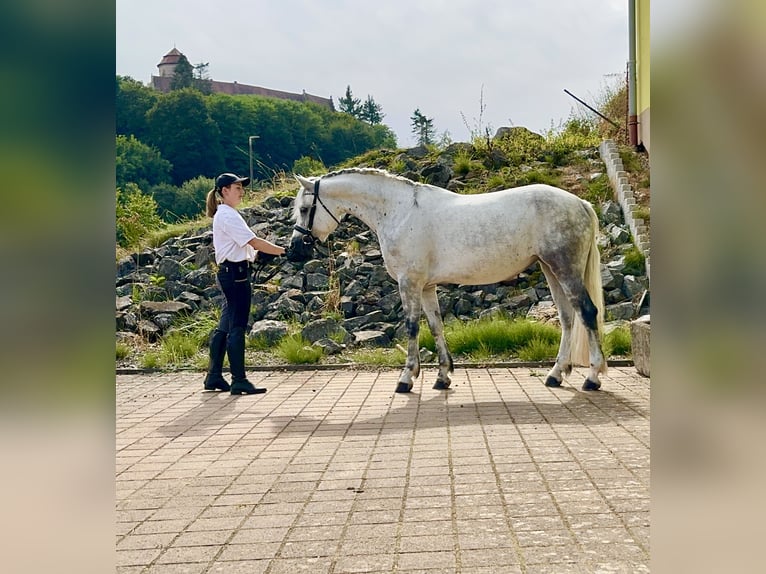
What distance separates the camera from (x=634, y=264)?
36.0 ft

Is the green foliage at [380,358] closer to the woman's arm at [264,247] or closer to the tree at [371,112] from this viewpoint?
the woman's arm at [264,247]

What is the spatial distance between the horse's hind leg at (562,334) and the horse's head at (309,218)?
2171mm

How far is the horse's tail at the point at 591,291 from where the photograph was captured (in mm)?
6941

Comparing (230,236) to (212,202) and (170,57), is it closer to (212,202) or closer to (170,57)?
(212,202)

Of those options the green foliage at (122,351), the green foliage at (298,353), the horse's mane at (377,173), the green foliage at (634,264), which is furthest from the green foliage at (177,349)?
the green foliage at (634,264)

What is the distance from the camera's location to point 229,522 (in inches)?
132

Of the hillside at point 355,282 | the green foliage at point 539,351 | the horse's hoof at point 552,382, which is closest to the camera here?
the horse's hoof at point 552,382

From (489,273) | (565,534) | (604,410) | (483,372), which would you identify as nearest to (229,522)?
(565,534)

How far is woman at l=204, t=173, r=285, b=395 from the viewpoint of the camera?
7254 mm

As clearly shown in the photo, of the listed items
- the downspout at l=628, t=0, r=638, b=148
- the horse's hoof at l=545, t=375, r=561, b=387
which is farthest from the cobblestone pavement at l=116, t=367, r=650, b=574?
the downspout at l=628, t=0, r=638, b=148

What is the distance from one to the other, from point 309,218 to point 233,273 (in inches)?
37.1

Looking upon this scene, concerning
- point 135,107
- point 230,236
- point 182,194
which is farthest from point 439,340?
point 135,107

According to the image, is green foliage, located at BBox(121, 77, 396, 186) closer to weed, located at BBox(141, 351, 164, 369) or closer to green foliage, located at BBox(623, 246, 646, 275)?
green foliage, located at BBox(623, 246, 646, 275)
